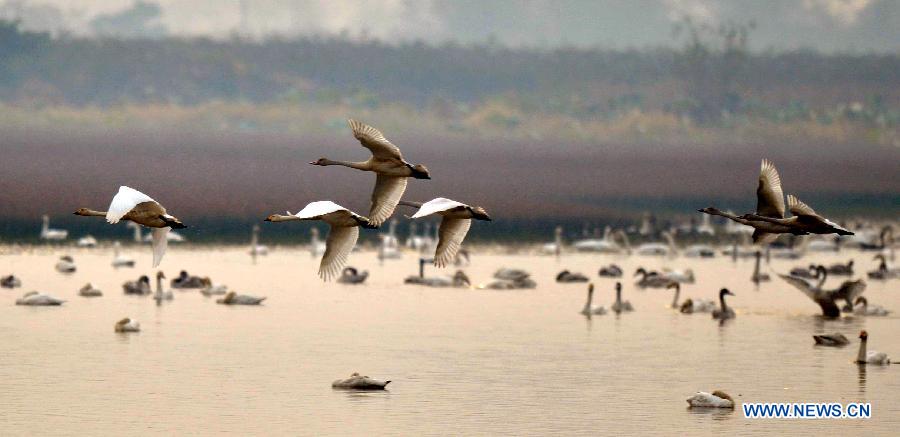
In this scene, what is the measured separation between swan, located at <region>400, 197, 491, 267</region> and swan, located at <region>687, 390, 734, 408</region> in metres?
5.95

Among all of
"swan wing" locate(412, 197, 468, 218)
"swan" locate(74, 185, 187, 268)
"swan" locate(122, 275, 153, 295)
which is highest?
"swan wing" locate(412, 197, 468, 218)

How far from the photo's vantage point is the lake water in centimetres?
2511

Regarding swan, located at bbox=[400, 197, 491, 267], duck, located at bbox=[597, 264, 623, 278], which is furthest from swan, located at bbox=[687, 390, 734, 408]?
duck, located at bbox=[597, 264, 623, 278]

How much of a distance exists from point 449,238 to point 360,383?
20.9 feet

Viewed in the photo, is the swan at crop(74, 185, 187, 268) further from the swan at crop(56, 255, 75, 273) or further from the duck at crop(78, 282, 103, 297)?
the swan at crop(56, 255, 75, 273)

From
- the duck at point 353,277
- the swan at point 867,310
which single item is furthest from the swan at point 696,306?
the duck at point 353,277

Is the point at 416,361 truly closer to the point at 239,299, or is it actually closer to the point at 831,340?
the point at 831,340

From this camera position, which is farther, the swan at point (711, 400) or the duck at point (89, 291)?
the duck at point (89, 291)

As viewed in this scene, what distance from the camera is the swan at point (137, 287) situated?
42.2 m

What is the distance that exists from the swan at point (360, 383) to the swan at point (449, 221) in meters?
6.13

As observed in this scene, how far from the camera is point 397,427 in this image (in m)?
24.3

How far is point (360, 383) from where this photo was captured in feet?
89.5

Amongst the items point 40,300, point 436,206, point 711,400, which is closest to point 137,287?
point 40,300

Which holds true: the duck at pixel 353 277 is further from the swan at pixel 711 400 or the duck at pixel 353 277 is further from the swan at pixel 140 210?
the swan at pixel 140 210
